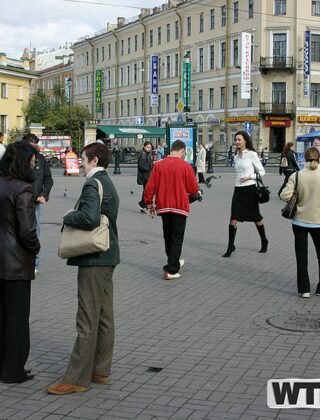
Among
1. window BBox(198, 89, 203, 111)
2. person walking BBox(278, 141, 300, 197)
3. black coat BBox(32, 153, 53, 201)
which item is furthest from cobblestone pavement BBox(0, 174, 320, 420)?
window BBox(198, 89, 203, 111)

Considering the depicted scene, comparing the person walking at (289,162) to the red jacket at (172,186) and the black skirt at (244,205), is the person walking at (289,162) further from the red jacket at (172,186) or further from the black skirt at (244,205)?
the red jacket at (172,186)

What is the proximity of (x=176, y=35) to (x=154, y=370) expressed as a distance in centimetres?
6536

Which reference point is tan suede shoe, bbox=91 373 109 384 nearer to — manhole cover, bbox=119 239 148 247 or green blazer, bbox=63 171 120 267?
green blazer, bbox=63 171 120 267

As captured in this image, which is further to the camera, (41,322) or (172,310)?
(172,310)

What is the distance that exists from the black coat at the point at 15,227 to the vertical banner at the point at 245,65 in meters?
52.2

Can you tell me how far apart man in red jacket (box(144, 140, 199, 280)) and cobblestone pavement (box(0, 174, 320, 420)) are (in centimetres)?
41

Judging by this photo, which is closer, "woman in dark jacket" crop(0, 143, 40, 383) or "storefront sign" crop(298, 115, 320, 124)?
"woman in dark jacket" crop(0, 143, 40, 383)

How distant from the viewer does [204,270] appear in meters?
9.96

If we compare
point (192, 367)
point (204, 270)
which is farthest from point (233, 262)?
point (192, 367)

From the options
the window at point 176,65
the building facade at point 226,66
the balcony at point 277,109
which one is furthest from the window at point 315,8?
the window at point 176,65

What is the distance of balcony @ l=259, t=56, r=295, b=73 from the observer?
57.0 m

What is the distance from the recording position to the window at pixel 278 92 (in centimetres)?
5738

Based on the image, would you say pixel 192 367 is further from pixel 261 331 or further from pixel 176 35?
pixel 176 35

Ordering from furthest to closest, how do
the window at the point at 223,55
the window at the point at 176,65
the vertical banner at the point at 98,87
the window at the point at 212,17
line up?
the vertical banner at the point at 98,87
the window at the point at 176,65
the window at the point at 212,17
the window at the point at 223,55
